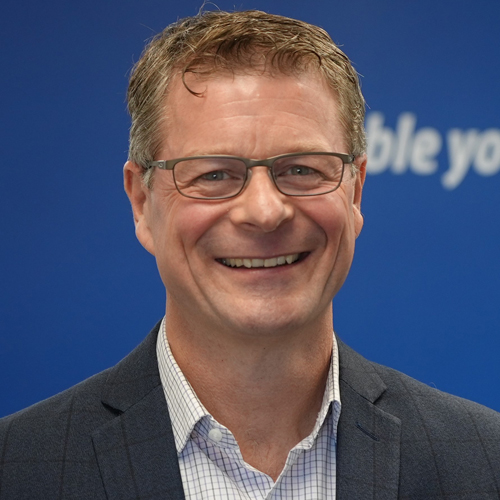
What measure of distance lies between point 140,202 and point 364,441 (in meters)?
0.66

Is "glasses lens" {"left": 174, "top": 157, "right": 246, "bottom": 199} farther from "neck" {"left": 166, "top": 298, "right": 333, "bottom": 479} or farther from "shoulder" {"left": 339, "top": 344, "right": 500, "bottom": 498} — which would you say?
"shoulder" {"left": 339, "top": 344, "right": 500, "bottom": 498}

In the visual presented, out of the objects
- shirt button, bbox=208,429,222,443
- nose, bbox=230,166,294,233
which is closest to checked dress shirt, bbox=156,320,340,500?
shirt button, bbox=208,429,222,443

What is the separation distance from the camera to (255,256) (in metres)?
1.54

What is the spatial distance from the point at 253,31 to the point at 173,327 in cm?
59

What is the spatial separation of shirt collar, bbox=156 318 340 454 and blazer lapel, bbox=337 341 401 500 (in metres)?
0.03

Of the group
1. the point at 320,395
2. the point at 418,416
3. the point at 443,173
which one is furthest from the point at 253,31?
the point at 443,173

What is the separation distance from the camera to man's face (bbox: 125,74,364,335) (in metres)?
1.51

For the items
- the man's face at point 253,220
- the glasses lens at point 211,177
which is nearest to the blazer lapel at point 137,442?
the man's face at point 253,220

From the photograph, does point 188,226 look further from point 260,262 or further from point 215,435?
point 215,435

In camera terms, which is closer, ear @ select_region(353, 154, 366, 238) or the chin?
the chin

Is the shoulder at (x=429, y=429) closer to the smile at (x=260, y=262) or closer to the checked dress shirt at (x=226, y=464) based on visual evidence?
the checked dress shirt at (x=226, y=464)

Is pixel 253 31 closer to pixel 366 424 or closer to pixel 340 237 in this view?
pixel 340 237

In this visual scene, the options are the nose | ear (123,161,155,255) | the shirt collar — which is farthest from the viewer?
ear (123,161,155,255)

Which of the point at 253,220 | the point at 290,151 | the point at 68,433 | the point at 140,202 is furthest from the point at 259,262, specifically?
the point at 68,433
